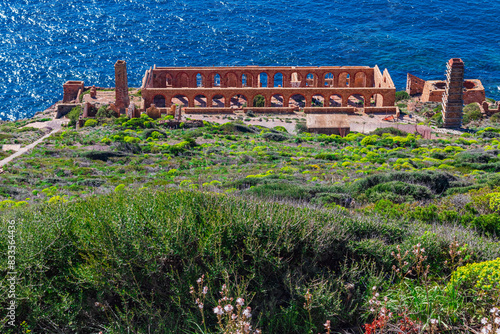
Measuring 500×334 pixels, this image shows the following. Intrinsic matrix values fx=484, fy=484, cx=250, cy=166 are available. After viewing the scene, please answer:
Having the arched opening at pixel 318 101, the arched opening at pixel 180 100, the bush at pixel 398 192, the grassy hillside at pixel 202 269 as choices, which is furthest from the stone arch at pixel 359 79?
the grassy hillside at pixel 202 269

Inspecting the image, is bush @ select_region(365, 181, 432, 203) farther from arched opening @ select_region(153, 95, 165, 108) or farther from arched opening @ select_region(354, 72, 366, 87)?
arched opening @ select_region(354, 72, 366, 87)

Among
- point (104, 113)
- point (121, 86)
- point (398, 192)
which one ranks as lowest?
point (398, 192)

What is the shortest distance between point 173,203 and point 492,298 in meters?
5.74

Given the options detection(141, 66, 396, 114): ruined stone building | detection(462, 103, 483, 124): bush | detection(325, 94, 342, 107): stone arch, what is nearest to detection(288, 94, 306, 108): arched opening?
detection(141, 66, 396, 114): ruined stone building

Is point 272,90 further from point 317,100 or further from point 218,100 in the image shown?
point 218,100

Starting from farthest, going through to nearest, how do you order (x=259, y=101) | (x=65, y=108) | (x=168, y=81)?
(x=168, y=81) < (x=259, y=101) < (x=65, y=108)

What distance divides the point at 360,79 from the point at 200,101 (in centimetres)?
1994

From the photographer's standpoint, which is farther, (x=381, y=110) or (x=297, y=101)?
(x=297, y=101)

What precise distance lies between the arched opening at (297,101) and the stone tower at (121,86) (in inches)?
718

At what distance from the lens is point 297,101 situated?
56.6 metres

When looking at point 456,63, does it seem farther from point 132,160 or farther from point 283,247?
point 283,247

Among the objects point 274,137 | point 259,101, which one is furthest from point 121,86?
point 274,137

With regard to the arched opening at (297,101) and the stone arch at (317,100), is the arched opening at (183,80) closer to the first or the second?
the arched opening at (297,101)

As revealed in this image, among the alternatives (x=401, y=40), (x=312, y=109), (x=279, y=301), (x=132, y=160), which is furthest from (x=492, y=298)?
(x=401, y=40)
